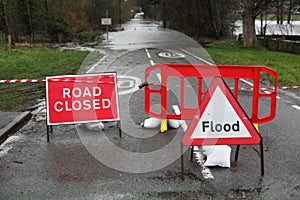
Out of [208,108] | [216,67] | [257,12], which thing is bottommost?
[208,108]

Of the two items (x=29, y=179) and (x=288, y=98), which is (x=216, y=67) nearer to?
(x=29, y=179)

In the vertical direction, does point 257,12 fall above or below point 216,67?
above

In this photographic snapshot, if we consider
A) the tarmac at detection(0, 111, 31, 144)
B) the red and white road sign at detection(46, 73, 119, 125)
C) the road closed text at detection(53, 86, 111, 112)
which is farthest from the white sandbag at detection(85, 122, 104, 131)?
the tarmac at detection(0, 111, 31, 144)

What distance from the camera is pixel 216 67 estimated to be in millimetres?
6484

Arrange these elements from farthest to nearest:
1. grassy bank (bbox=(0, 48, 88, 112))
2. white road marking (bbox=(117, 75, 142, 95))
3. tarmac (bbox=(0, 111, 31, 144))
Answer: white road marking (bbox=(117, 75, 142, 95)), grassy bank (bbox=(0, 48, 88, 112)), tarmac (bbox=(0, 111, 31, 144))

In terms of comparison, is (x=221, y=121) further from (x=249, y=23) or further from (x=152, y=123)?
(x=249, y=23)

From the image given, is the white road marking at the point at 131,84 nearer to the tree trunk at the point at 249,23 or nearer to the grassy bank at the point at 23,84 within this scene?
the grassy bank at the point at 23,84

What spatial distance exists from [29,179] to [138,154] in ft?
5.58

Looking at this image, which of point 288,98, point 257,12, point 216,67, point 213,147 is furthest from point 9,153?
point 257,12

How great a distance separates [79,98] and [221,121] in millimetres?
2819

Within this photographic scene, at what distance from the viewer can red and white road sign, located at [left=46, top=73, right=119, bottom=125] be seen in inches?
267

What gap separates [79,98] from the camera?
680 cm

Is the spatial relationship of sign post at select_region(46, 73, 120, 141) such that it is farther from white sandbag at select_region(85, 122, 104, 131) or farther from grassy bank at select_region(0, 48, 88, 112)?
grassy bank at select_region(0, 48, 88, 112)

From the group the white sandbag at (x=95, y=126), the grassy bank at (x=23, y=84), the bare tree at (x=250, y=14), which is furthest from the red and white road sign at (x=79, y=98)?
the bare tree at (x=250, y=14)
